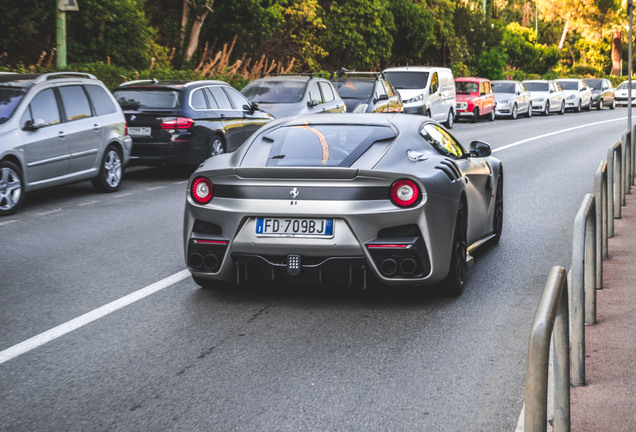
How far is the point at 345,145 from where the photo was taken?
271 inches

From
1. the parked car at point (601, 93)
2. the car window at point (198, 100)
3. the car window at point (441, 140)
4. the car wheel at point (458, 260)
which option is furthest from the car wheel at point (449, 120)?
the car wheel at point (458, 260)

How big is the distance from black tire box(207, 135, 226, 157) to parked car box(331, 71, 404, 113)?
7.02m

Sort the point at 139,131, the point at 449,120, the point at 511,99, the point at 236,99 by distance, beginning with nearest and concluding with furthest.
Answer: the point at 139,131 < the point at 236,99 < the point at 449,120 < the point at 511,99

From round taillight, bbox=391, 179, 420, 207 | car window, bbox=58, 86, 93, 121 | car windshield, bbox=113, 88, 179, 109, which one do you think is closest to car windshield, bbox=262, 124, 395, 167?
round taillight, bbox=391, 179, 420, 207

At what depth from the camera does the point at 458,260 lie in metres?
6.85

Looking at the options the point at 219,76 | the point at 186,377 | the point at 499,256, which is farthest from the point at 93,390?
the point at 219,76

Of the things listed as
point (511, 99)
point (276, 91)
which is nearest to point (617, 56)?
point (511, 99)

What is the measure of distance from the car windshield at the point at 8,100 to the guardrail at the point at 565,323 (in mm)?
7207

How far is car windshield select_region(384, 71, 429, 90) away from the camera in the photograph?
30125 mm

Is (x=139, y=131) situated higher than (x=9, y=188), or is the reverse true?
(x=139, y=131)

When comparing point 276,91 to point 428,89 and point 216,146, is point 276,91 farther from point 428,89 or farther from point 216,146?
point 428,89

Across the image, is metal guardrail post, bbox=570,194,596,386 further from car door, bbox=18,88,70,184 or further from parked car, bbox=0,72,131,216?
car door, bbox=18,88,70,184

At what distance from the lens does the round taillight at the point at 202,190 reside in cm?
661

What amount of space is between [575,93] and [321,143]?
42272mm
